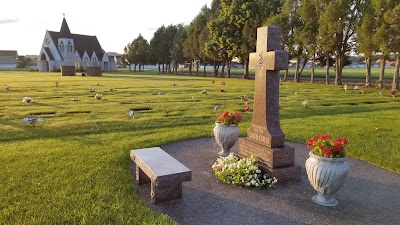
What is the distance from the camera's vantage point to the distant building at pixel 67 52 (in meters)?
84.8

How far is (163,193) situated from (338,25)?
31.0 m

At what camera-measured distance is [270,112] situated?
670 centimetres

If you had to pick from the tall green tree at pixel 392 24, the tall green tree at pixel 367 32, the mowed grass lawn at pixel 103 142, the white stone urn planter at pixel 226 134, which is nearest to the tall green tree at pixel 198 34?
the tall green tree at pixel 367 32

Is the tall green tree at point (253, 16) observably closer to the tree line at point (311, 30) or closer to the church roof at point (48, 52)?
the tree line at point (311, 30)

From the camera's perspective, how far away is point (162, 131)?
11.1 m

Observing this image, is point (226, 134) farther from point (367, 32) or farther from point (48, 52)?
point (48, 52)

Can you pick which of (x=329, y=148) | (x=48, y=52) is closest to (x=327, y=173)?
(x=329, y=148)

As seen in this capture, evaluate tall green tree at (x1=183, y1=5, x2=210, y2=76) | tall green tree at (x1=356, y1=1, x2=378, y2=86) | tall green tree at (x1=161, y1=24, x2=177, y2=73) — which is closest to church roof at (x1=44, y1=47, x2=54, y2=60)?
tall green tree at (x1=161, y1=24, x2=177, y2=73)

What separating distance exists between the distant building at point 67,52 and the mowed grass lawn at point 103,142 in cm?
7299

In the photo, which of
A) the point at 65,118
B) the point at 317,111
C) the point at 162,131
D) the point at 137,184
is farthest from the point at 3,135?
the point at 317,111

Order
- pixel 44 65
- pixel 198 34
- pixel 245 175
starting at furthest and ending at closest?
pixel 44 65 < pixel 198 34 < pixel 245 175

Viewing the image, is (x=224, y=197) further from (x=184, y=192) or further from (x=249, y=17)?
(x=249, y=17)

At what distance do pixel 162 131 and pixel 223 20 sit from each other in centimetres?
3803

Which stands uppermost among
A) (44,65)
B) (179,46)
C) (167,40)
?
(167,40)
